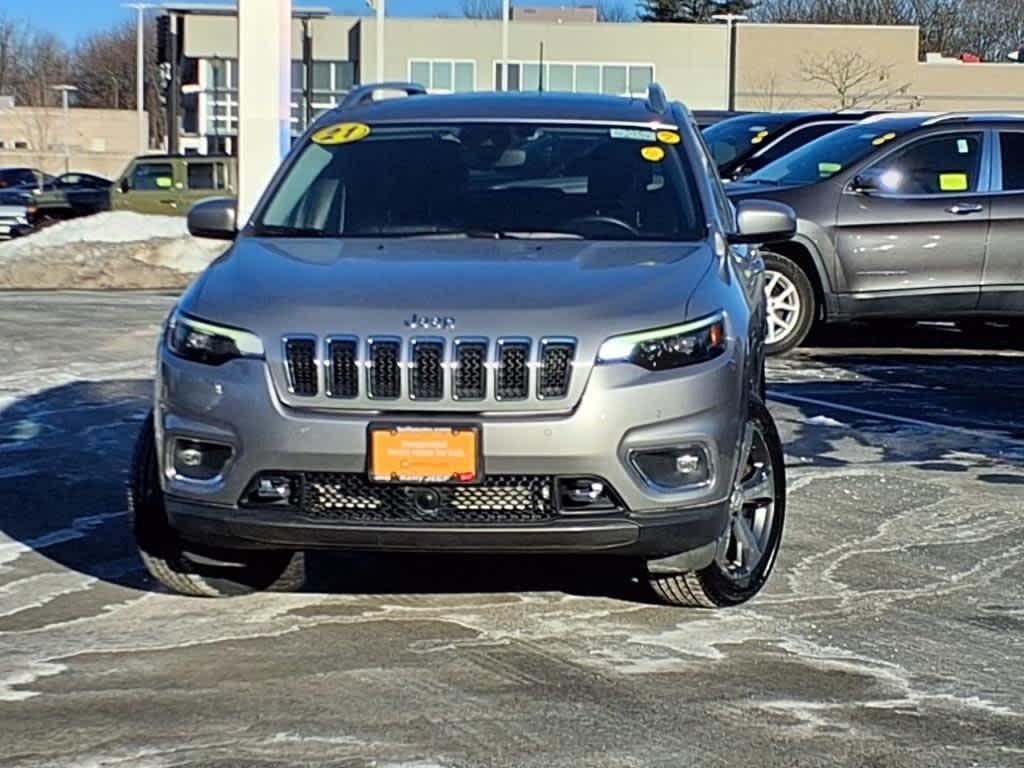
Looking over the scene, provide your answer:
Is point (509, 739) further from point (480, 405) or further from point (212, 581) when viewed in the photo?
point (212, 581)

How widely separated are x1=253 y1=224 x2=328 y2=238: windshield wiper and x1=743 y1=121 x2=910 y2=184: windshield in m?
6.69

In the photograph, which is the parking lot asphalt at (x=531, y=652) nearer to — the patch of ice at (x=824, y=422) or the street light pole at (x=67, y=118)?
the patch of ice at (x=824, y=422)

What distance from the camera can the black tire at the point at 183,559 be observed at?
5.66 m

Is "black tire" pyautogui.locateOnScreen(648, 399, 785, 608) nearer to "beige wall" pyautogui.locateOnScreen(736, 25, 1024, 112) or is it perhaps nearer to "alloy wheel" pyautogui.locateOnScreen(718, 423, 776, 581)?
"alloy wheel" pyautogui.locateOnScreen(718, 423, 776, 581)

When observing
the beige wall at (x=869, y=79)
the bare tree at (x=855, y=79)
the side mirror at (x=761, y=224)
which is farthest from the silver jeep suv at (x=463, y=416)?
the beige wall at (x=869, y=79)

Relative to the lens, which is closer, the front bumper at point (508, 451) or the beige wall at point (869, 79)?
the front bumper at point (508, 451)

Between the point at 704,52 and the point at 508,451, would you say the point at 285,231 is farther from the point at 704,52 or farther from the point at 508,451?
the point at 704,52

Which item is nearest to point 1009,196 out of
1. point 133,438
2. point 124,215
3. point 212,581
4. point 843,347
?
point 843,347

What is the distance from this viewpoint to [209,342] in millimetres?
5266

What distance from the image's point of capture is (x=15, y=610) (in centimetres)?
577

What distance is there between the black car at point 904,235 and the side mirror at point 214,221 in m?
6.18

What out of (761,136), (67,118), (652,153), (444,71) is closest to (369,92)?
(652,153)

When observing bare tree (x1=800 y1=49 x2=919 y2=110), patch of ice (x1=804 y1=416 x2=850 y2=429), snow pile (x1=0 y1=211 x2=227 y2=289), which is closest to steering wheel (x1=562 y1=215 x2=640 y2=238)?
patch of ice (x1=804 y1=416 x2=850 y2=429)

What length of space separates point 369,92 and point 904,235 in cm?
585
